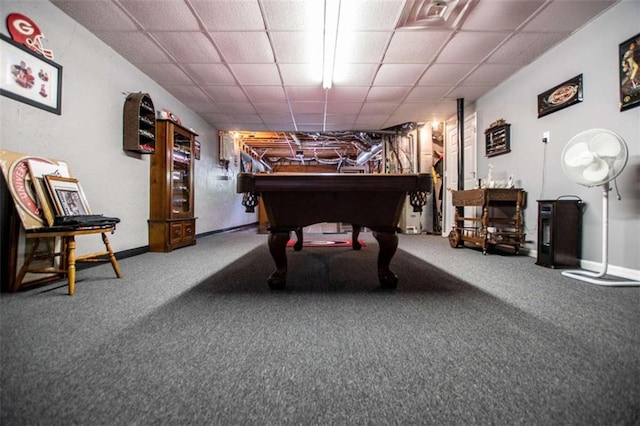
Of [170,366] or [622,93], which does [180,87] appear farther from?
[622,93]

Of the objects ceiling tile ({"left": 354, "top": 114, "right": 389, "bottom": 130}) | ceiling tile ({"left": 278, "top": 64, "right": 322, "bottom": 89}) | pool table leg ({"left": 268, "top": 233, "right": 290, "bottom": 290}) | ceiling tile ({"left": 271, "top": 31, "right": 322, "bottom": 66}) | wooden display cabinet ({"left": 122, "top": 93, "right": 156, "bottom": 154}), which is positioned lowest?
pool table leg ({"left": 268, "top": 233, "right": 290, "bottom": 290})

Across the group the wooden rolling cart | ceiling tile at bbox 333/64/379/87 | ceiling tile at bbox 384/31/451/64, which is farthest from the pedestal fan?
ceiling tile at bbox 333/64/379/87

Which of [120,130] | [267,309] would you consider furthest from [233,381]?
[120,130]

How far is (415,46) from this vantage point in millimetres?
2992

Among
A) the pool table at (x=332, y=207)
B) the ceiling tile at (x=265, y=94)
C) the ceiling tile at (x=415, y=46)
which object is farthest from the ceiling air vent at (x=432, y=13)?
the ceiling tile at (x=265, y=94)

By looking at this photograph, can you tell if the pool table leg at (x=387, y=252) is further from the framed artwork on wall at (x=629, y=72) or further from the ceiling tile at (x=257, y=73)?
the ceiling tile at (x=257, y=73)

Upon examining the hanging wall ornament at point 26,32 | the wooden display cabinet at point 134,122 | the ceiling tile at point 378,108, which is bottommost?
the wooden display cabinet at point 134,122

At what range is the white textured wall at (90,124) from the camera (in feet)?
6.90

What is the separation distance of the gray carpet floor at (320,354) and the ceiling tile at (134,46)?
105 inches

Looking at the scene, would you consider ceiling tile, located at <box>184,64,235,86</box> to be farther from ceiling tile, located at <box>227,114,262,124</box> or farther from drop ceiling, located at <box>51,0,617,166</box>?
ceiling tile, located at <box>227,114,262,124</box>

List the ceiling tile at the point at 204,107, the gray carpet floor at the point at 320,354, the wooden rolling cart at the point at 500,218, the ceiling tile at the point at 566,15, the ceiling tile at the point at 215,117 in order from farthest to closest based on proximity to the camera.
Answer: the ceiling tile at the point at 215,117
the ceiling tile at the point at 204,107
the wooden rolling cart at the point at 500,218
the ceiling tile at the point at 566,15
the gray carpet floor at the point at 320,354

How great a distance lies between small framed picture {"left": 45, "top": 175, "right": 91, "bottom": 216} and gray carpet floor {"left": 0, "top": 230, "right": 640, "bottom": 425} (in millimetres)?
605

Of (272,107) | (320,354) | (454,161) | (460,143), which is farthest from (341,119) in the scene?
(320,354)

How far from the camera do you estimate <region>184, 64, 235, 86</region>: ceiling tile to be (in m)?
3.41
